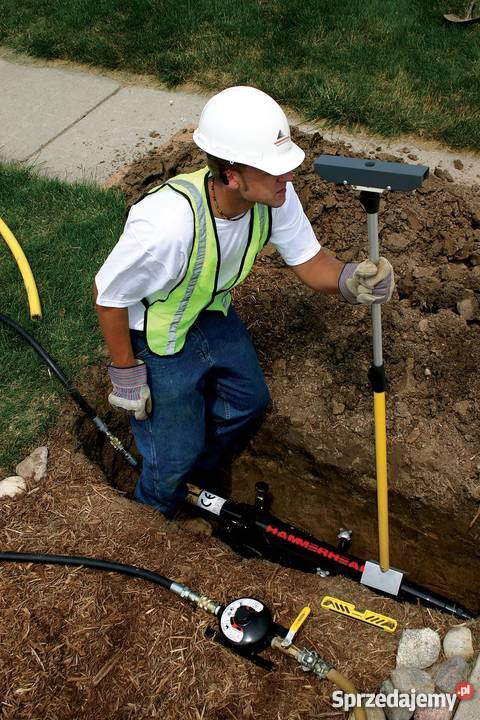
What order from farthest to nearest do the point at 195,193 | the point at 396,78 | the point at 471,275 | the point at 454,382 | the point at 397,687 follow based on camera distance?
the point at 396,78 → the point at 471,275 → the point at 454,382 → the point at 195,193 → the point at 397,687

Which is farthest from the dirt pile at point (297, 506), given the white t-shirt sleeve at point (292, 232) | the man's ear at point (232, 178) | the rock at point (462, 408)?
the man's ear at point (232, 178)

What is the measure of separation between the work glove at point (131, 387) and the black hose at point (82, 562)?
663mm

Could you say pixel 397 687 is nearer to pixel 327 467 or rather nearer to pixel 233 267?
pixel 327 467

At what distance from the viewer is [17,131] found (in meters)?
5.90

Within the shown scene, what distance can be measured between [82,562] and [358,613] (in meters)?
1.16

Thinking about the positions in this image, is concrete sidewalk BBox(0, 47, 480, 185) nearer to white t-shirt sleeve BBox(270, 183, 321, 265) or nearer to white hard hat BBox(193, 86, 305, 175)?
white t-shirt sleeve BBox(270, 183, 321, 265)

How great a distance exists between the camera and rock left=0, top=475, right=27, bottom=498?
3277 mm

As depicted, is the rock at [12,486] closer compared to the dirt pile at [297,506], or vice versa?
the dirt pile at [297,506]

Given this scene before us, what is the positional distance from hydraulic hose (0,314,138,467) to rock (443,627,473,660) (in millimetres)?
1764

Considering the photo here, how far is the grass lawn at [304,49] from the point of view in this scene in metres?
5.41

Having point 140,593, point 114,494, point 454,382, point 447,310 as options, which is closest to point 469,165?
point 447,310

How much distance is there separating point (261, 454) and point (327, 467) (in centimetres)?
44

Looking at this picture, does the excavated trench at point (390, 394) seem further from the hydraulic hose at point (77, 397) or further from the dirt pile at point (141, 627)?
the dirt pile at point (141, 627)

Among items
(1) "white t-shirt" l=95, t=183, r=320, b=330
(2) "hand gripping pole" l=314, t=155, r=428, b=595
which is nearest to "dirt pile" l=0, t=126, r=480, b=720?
(2) "hand gripping pole" l=314, t=155, r=428, b=595
